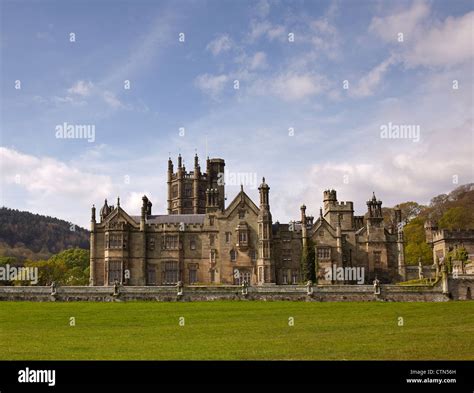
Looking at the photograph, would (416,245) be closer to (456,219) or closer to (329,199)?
(456,219)

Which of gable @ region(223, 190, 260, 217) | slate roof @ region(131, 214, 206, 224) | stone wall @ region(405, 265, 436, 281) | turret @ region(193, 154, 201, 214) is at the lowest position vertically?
stone wall @ region(405, 265, 436, 281)

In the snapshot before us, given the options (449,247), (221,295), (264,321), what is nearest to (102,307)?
(221,295)

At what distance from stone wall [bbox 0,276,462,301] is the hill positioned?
89417 mm

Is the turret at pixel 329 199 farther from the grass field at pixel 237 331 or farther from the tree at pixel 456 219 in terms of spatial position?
the tree at pixel 456 219

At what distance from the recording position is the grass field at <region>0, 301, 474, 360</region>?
20.1 meters

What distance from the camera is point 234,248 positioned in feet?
203

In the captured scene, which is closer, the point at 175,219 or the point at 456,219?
the point at 175,219

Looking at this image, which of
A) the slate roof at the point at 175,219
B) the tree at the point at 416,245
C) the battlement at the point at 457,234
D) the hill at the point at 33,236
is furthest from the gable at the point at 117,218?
the hill at the point at 33,236

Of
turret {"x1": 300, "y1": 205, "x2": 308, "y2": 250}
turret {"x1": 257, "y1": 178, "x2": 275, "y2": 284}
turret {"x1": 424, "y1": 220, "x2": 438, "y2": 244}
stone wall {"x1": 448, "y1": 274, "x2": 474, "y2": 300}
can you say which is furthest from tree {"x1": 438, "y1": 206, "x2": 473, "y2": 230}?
stone wall {"x1": 448, "y1": 274, "x2": 474, "y2": 300}

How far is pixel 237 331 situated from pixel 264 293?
1869 centimetres

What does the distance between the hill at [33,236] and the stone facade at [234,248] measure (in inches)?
2931
